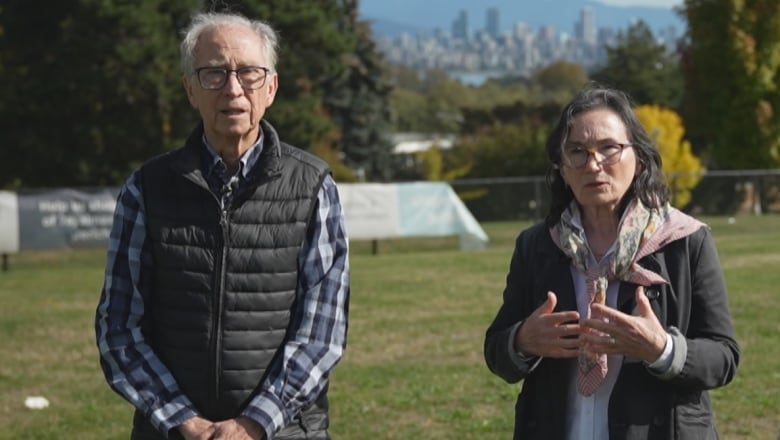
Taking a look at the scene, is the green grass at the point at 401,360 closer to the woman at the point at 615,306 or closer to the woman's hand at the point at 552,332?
the woman at the point at 615,306

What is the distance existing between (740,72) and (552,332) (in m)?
45.8

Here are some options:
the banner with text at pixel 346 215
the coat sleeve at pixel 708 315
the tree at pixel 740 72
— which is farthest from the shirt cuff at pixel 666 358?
the tree at pixel 740 72

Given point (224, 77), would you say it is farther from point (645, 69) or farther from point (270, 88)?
point (645, 69)

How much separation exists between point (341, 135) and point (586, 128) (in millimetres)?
51738

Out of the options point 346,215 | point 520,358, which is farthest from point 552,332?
point 346,215

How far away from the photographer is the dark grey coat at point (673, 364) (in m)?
3.72

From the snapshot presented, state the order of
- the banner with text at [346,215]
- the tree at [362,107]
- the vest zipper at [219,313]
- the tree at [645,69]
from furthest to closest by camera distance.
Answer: the tree at [645,69], the tree at [362,107], the banner with text at [346,215], the vest zipper at [219,313]

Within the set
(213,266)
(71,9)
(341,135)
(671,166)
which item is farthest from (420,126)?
(213,266)

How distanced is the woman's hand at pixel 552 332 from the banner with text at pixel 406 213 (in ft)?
65.0

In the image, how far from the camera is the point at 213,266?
392 cm

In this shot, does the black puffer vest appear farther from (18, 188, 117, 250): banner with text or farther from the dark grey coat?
(18, 188, 117, 250): banner with text

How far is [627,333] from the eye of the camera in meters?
3.59

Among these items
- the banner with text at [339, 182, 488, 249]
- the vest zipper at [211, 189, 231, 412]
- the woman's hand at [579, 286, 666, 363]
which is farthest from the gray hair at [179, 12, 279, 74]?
the banner with text at [339, 182, 488, 249]

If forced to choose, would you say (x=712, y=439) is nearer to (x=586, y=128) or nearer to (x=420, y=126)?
(x=586, y=128)
